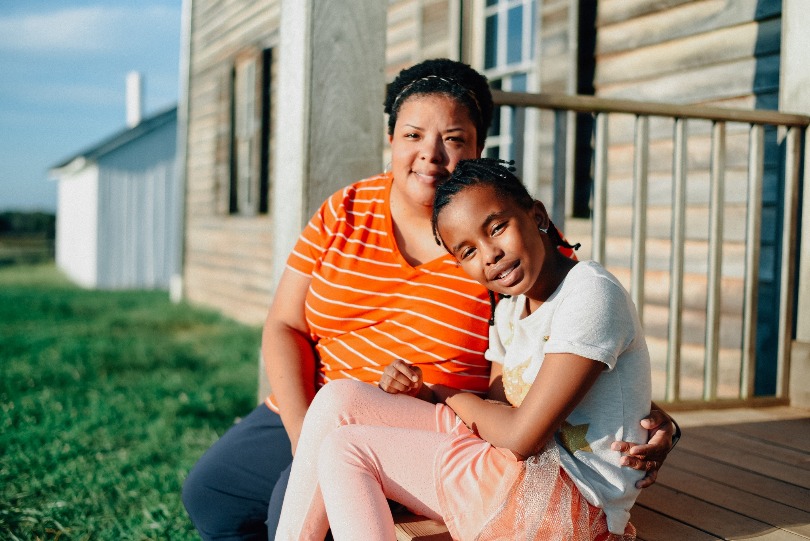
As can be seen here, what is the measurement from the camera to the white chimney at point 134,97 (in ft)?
65.1

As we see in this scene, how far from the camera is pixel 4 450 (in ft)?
13.4

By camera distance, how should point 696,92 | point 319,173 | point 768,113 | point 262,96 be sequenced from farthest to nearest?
point 262,96 < point 696,92 < point 768,113 < point 319,173

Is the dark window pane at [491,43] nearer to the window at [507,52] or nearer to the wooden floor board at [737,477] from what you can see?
the window at [507,52]

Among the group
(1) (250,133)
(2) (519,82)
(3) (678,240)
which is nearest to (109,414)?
(2) (519,82)

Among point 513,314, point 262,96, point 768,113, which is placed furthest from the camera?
point 262,96

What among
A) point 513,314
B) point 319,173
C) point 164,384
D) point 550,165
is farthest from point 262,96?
point 513,314

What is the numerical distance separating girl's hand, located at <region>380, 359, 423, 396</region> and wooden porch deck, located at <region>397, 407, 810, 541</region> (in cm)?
29

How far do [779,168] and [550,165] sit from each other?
1700mm

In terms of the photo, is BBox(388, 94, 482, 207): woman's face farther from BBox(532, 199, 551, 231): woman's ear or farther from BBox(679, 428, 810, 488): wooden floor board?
BBox(679, 428, 810, 488): wooden floor board

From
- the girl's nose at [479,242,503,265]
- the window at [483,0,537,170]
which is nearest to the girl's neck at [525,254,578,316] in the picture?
the girl's nose at [479,242,503,265]

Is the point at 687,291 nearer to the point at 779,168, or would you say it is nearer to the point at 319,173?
the point at 779,168

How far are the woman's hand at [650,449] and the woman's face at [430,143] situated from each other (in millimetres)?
764

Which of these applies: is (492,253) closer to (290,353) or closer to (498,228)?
(498,228)

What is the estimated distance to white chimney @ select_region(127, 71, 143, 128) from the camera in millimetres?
19828
